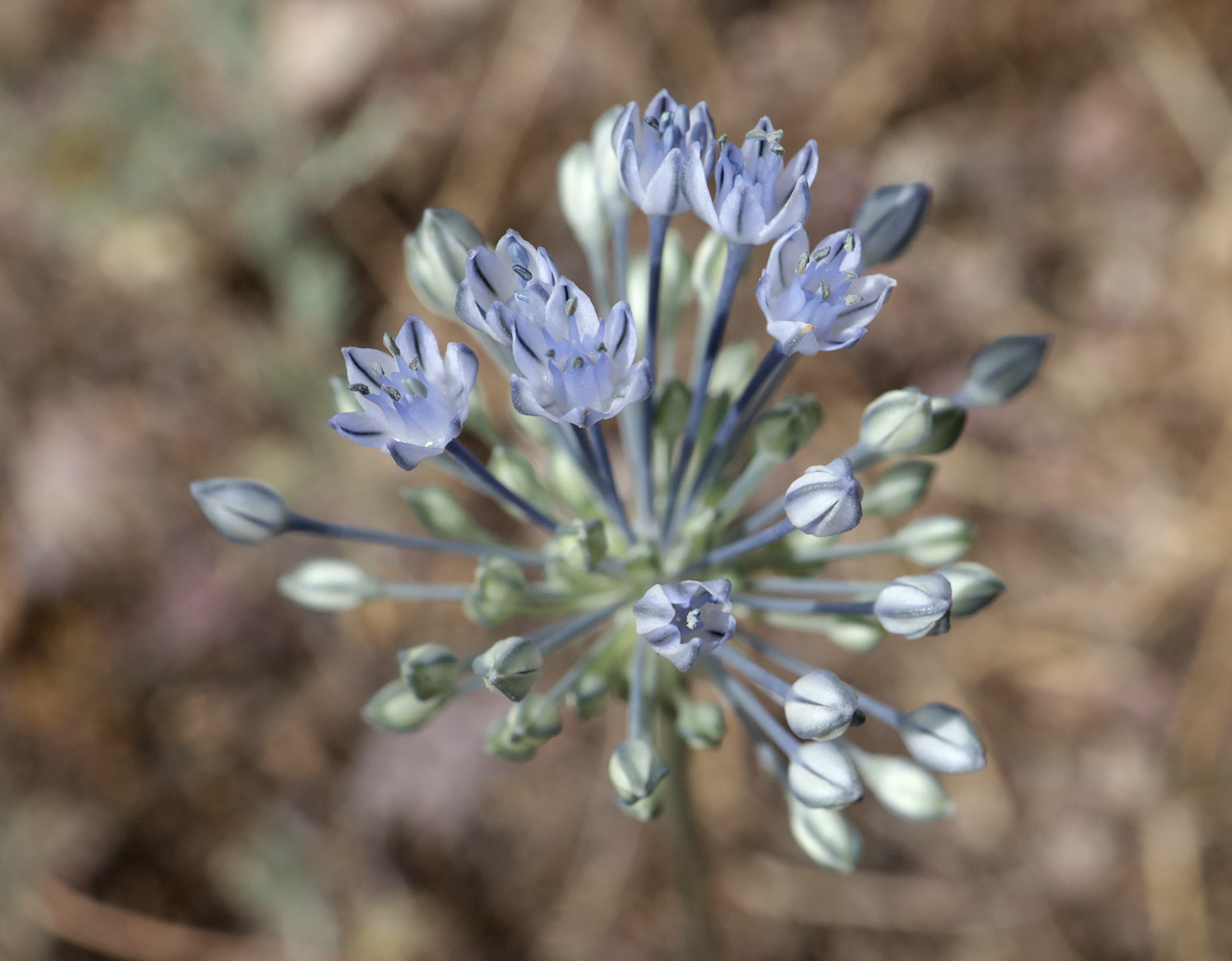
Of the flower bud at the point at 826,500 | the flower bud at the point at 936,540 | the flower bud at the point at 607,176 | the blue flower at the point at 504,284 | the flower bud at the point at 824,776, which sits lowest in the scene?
the flower bud at the point at 824,776

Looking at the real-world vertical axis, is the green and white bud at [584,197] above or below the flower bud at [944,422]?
above

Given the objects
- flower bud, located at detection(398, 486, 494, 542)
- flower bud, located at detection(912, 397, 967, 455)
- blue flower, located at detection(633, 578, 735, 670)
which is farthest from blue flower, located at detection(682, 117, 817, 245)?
flower bud, located at detection(398, 486, 494, 542)

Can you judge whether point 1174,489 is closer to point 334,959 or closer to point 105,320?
point 334,959

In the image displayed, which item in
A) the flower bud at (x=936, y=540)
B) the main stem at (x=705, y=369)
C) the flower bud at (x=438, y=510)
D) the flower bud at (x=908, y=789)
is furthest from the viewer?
the flower bud at (x=438, y=510)

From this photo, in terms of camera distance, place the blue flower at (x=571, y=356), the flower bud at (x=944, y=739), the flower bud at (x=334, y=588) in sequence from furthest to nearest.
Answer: the flower bud at (x=334, y=588) → the flower bud at (x=944, y=739) → the blue flower at (x=571, y=356)

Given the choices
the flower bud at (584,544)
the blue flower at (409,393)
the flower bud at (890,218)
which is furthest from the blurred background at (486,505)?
the blue flower at (409,393)

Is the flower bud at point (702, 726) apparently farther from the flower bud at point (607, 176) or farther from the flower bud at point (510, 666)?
the flower bud at point (607, 176)

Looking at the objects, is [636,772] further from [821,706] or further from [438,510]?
[438,510]
